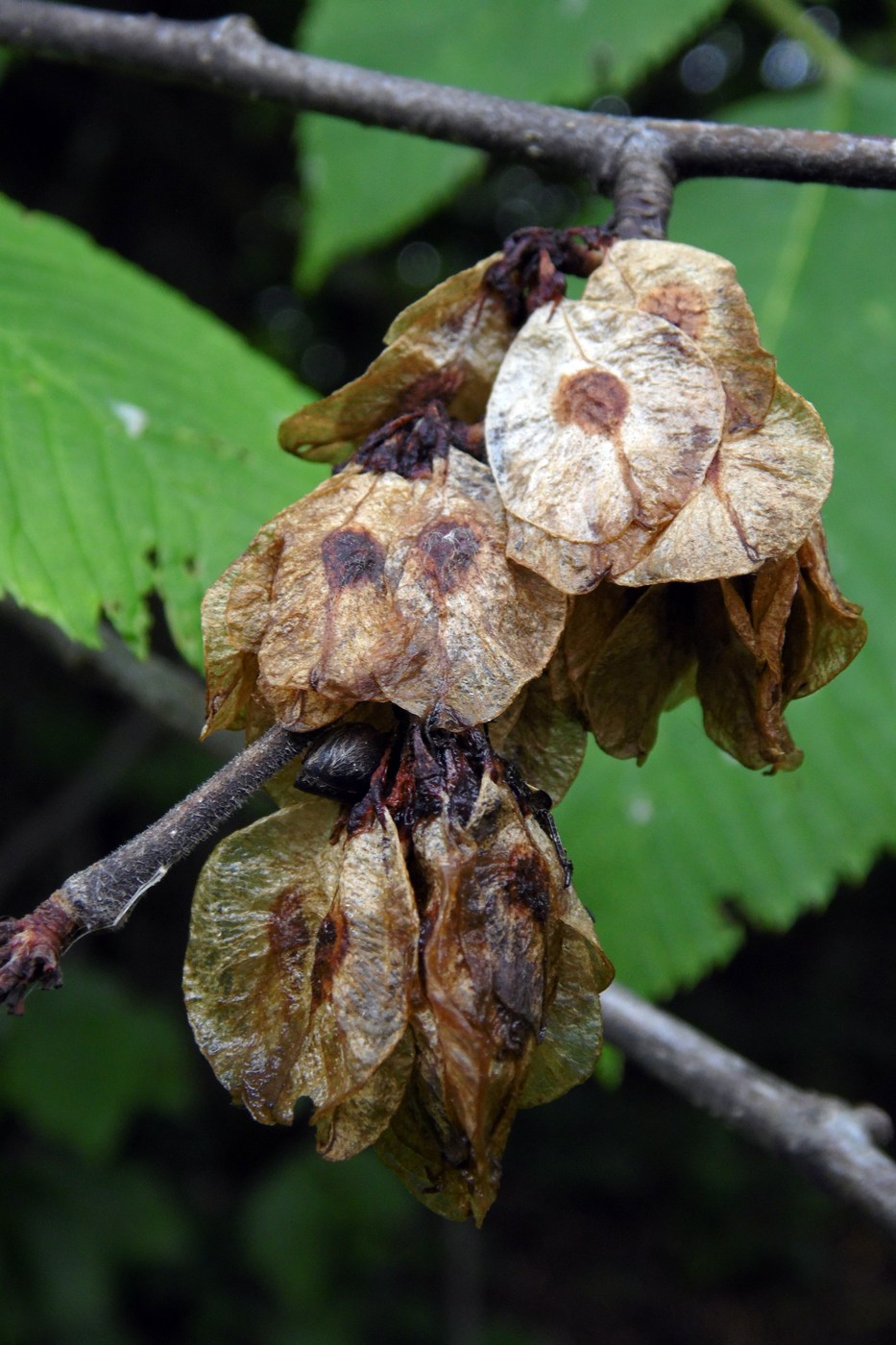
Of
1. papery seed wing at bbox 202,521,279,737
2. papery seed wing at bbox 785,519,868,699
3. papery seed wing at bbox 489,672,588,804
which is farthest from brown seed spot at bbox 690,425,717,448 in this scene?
papery seed wing at bbox 202,521,279,737

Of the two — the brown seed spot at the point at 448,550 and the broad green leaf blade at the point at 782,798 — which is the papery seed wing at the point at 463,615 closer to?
the brown seed spot at the point at 448,550

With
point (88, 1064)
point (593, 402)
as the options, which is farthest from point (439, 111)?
point (88, 1064)

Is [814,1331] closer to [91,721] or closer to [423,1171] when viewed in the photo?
[91,721]

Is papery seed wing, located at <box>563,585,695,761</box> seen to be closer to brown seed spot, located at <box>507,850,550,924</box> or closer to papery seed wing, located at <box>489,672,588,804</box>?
papery seed wing, located at <box>489,672,588,804</box>

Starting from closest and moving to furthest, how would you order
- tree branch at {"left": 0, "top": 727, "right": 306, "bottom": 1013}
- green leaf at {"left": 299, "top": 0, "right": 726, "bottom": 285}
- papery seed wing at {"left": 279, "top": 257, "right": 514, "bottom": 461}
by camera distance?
1. tree branch at {"left": 0, "top": 727, "right": 306, "bottom": 1013}
2. papery seed wing at {"left": 279, "top": 257, "right": 514, "bottom": 461}
3. green leaf at {"left": 299, "top": 0, "right": 726, "bottom": 285}

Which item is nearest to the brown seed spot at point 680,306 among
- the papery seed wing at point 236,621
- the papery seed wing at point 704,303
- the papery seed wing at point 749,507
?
the papery seed wing at point 704,303

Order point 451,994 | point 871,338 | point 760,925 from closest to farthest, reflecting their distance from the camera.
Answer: point 451,994
point 760,925
point 871,338

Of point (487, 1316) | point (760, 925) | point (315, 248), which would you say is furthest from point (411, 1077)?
point (487, 1316)
